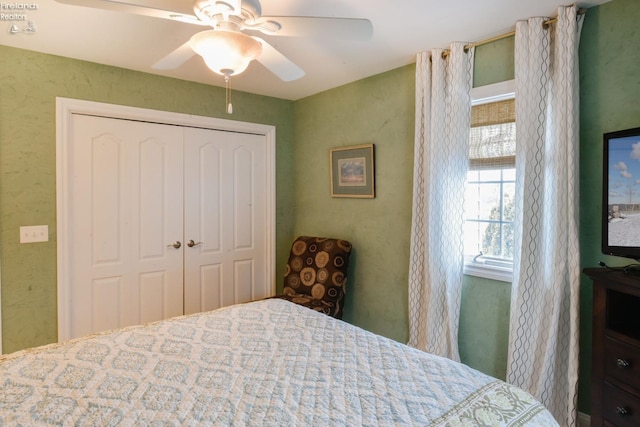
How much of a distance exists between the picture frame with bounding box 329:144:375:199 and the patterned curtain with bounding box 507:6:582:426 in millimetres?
1205

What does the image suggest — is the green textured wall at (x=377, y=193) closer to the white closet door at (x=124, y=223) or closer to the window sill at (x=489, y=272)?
the window sill at (x=489, y=272)

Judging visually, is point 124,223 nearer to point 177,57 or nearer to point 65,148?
point 65,148

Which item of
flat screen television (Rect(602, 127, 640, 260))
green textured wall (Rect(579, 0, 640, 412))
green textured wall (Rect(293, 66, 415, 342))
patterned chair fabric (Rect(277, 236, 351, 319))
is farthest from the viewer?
patterned chair fabric (Rect(277, 236, 351, 319))

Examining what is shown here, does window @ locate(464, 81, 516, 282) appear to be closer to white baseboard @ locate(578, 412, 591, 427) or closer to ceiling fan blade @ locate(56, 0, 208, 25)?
white baseboard @ locate(578, 412, 591, 427)

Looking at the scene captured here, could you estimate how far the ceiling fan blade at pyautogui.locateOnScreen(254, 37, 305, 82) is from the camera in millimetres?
1694

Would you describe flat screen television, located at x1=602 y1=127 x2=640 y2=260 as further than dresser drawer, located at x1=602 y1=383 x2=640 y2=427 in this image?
Yes

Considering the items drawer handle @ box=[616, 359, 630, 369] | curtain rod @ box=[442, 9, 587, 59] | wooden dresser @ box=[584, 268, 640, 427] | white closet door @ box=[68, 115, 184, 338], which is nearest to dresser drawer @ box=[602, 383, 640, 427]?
wooden dresser @ box=[584, 268, 640, 427]

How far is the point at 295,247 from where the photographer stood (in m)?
3.46

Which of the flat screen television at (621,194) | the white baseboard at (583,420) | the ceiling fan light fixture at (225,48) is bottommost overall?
the white baseboard at (583,420)

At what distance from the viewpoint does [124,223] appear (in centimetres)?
289

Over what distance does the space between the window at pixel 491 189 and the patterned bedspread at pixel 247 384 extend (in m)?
1.17

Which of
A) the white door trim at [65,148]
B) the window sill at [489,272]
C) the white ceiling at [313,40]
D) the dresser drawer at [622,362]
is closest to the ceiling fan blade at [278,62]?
the white ceiling at [313,40]

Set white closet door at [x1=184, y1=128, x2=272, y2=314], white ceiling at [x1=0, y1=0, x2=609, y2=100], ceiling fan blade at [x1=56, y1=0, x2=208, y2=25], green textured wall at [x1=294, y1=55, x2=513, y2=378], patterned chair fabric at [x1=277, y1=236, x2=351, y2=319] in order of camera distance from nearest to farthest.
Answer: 1. ceiling fan blade at [x1=56, y1=0, x2=208, y2=25]
2. white ceiling at [x1=0, y1=0, x2=609, y2=100]
3. green textured wall at [x1=294, y1=55, x2=513, y2=378]
4. patterned chair fabric at [x1=277, y1=236, x2=351, y2=319]
5. white closet door at [x1=184, y1=128, x2=272, y2=314]

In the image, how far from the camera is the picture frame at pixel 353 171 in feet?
10.1
